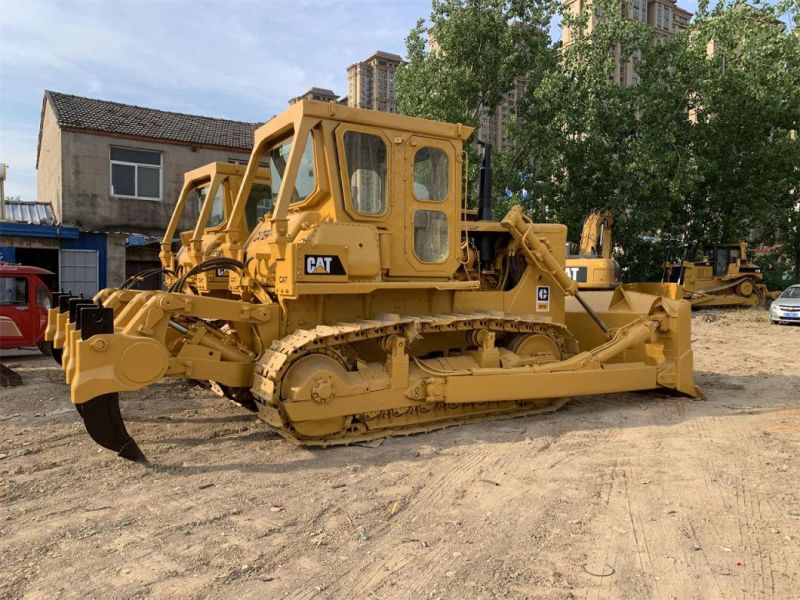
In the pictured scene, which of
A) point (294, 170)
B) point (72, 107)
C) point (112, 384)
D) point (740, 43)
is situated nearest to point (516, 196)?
point (740, 43)

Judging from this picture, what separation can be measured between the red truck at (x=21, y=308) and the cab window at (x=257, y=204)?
5827 millimetres

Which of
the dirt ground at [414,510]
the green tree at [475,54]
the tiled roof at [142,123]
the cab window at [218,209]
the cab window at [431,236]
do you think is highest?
the green tree at [475,54]

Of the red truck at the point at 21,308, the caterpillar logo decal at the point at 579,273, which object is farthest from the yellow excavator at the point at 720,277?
the red truck at the point at 21,308

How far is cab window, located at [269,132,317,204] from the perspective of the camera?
5.93m

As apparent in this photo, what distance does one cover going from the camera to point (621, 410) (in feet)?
23.9

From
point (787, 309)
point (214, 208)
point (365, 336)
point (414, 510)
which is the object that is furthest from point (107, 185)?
point (787, 309)

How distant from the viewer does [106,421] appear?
196 inches

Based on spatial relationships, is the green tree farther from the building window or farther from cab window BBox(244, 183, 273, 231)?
cab window BBox(244, 183, 273, 231)

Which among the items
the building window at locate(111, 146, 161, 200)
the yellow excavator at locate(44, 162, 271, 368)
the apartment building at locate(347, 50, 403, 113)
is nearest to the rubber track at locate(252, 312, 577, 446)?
the yellow excavator at locate(44, 162, 271, 368)

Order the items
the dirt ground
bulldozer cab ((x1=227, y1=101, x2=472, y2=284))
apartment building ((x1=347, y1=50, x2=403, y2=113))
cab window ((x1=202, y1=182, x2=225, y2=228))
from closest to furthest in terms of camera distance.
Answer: the dirt ground → bulldozer cab ((x1=227, y1=101, x2=472, y2=284)) → cab window ((x1=202, y1=182, x2=225, y2=228)) → apartment building ((x1=347, y1=50, x2=403, y2=113))

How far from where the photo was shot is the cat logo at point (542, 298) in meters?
7.27

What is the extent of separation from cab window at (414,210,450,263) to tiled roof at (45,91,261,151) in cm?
1649

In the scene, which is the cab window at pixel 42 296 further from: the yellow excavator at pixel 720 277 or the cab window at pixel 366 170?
the yellow excavator at pixel 720 277

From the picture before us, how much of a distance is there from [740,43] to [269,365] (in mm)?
24898
